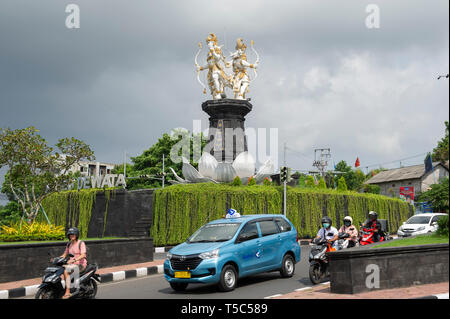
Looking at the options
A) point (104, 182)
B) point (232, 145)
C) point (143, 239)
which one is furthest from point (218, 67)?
point (143, 239)

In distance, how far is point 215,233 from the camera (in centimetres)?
1020

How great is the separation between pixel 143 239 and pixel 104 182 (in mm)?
8251

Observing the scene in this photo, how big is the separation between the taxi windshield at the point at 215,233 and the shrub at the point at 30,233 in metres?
5.87

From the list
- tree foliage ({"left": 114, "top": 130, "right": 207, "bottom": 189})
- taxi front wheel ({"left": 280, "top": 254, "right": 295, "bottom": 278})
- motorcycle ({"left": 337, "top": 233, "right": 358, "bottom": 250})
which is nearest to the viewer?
taxi front wheel ({"left": 280, "top": 254, "right": 295, "bottom": 278})

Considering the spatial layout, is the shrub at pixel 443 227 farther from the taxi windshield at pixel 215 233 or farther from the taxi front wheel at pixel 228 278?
the taxi front wheel at pixel 228 278

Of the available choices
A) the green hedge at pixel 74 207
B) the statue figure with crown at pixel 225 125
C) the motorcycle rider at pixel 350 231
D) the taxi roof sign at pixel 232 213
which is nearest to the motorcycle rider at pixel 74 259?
the taxi roof sign at pixel 232 213

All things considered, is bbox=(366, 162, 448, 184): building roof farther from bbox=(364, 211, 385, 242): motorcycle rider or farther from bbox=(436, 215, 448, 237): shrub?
bbox=(436, 215, 448, 237): shrub

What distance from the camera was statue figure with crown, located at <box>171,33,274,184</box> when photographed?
25.5m

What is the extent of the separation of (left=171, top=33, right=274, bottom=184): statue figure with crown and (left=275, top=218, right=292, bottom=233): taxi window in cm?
1377

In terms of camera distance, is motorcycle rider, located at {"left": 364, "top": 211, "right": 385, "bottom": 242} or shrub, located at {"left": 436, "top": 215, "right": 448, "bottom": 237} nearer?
shrub, located at {"left": 436, "top": 215, "right": 448, "bottom": 237}

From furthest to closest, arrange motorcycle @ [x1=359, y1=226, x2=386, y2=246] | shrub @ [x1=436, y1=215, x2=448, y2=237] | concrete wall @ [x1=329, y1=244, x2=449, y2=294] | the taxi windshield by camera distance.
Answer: motorcycle @ [x1=359, y1=226, x2=386, y2=246] < the taxi windshield < shrub @ [x1=436, y1=215, x2=448, y2=237] < concrete wall @ [x1=329, y1=244, x2=449, y2=294]

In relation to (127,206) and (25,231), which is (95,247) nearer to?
(25,231)

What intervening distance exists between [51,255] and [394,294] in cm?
913

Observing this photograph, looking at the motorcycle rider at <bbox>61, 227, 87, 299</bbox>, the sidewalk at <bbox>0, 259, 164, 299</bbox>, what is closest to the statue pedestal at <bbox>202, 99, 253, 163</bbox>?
the sidewalk at <bbox>0, 259, 164, 299</bbox>
